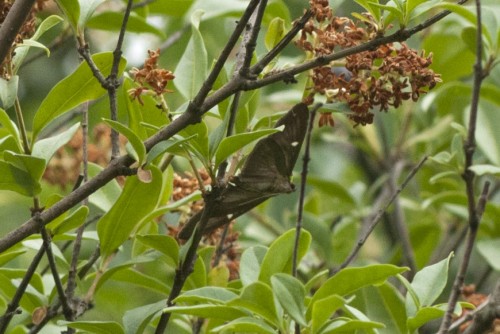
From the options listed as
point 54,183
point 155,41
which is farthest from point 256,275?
point 155,41

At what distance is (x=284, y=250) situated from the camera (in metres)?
1.14

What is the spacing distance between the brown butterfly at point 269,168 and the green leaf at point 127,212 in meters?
0.14

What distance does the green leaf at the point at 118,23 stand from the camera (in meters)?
1.76

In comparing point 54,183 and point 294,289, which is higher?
point 294,289

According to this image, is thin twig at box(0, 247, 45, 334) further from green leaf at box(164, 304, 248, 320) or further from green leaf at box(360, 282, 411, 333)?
green leaf at box(360, 282, 411, 333)

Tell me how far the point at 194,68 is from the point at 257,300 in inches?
14.5

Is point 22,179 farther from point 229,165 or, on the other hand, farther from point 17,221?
point 17,221

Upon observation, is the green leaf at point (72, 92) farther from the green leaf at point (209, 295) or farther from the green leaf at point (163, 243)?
the green leaf at point (209, 295)

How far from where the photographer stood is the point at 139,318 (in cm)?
113

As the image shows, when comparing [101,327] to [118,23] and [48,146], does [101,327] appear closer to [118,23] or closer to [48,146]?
[48,146]

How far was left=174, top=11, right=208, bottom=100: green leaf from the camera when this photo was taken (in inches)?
48.9

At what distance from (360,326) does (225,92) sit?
29 cm

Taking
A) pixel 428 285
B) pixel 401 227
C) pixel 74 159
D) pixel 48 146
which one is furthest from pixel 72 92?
pixel 401 227

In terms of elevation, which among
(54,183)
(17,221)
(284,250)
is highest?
(284,250)
